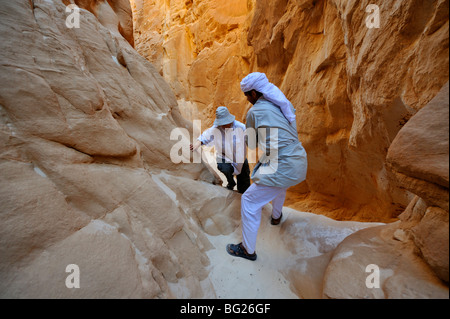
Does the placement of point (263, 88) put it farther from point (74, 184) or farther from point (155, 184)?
point (74, 184)

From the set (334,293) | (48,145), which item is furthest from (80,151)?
(334,293)

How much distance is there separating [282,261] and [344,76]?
10.1 feet

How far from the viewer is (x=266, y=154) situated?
211 cm

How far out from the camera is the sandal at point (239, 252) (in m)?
2.11

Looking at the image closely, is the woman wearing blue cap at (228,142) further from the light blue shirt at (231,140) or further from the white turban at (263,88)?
the white turban at (263,88)

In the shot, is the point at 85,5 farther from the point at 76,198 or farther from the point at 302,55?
the point at 302,55

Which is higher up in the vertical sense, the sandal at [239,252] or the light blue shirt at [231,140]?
the light blue shirt at [231,140]

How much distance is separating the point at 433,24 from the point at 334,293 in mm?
2042

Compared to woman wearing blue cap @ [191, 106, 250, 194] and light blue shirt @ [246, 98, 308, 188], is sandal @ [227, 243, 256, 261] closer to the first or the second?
light blue shirt @ [246, 98, 308, 188]

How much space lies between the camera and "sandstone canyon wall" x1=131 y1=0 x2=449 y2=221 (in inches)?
71.2

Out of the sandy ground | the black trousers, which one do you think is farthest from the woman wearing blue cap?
the sandy ground

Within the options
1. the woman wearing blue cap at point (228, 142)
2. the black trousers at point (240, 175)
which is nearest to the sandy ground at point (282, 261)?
the black trousers at point (240, 175)

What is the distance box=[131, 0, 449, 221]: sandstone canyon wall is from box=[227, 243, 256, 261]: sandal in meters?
1.73

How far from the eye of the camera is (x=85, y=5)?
3.30m
